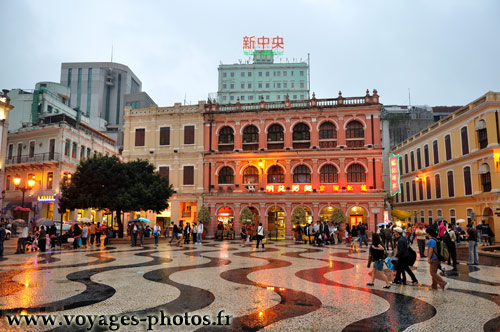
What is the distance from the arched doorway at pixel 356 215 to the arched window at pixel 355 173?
2749 millimetres

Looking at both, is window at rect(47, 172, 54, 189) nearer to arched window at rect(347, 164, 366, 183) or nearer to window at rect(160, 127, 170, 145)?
window at rect(160, 127, 170, 145)

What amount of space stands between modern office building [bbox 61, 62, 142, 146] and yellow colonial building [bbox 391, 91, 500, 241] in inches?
3017

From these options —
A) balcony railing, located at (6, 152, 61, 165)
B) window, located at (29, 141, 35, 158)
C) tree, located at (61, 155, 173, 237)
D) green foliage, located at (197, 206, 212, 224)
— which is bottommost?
green foliage, located at (197, 206, 212, 224)

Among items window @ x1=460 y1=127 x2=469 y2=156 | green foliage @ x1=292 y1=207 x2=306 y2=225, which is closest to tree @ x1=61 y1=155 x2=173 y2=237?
green foliage @ x1=292 y1=207 x2=306 y2=225

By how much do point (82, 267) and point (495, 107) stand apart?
34.1 m

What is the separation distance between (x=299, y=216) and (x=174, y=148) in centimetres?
1554

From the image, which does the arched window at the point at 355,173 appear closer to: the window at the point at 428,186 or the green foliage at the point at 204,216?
the window at the point at 428,186

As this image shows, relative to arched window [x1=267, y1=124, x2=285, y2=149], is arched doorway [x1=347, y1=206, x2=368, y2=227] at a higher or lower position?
lower

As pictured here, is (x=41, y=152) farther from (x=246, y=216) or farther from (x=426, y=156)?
(x=426, y=156)

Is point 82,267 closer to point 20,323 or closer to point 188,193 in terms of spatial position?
point 20,323

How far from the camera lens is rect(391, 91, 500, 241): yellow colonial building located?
3141 cm

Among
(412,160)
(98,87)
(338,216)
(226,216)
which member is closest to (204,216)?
(226,216)

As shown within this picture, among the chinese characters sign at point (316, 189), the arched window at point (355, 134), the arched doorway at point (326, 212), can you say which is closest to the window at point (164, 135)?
the chinese characters sign at point (316, 189)

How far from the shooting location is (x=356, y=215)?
116 ft
